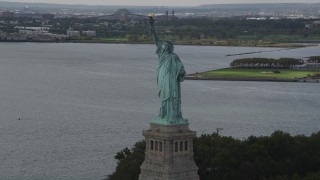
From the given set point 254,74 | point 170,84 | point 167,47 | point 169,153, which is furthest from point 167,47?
point 254,74

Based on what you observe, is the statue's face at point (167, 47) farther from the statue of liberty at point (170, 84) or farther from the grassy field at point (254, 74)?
the grassy field at point (254, 74)

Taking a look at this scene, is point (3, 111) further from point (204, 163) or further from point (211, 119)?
point (204, 163)

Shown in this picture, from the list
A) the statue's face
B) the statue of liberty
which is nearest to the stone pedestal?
the statue of liberty

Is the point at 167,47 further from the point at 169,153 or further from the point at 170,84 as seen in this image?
the point at 169,153

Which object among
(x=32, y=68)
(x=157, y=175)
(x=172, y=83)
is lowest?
(x=32, y=68)

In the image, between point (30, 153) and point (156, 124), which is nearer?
point (156, 124)

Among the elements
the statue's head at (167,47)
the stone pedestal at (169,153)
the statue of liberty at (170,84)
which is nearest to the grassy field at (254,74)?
the statue's head at (167,47)

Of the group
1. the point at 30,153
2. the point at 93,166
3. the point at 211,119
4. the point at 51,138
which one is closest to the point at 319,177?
the point at 93,166

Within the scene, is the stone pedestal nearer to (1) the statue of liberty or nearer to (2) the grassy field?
(1) the statue of liberty
